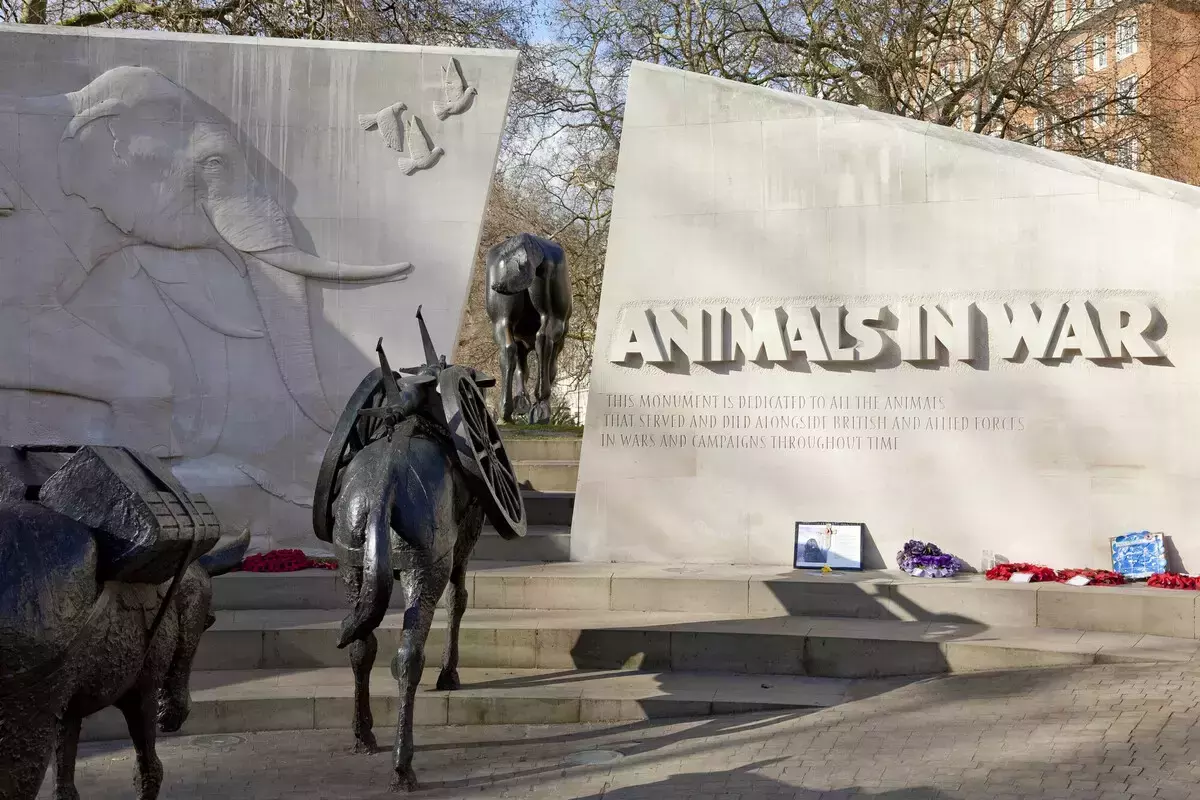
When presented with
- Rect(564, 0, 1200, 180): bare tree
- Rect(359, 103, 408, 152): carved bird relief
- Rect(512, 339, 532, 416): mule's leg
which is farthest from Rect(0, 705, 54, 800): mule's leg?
Rect(564, 0, 1200, 180): bare tree

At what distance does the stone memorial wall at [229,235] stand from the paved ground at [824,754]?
4.40 m

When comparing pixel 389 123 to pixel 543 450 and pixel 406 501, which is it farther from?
pixel 406 501

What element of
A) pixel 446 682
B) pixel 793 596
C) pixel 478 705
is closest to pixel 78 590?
pixel 478 705

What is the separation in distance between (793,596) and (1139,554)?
2.74 meters

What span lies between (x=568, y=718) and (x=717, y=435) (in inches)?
157

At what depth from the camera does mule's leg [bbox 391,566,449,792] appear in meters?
6.11

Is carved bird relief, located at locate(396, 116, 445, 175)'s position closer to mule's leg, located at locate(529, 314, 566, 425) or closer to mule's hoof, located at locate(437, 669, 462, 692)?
mule's leg, located at locate(529, 314, 566, 425)

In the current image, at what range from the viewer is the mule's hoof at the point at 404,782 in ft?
20.1

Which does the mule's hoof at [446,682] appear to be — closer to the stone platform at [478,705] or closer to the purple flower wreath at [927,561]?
the stone platform at [478,705]

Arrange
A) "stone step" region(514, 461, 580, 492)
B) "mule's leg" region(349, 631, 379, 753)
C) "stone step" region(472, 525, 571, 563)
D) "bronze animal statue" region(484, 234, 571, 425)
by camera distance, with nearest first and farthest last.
Answer: "mule's leg" region(349, 631, 379, 753)
"stone step" region(472, 525, 571, 563)
"bronze animal statue" region(484, 234, 571, 425)
"stone step" region(514, 461, 580, 492)

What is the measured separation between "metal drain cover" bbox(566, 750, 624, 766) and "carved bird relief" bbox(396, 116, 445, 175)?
20.5 ft

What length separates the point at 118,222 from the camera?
11.3 metres

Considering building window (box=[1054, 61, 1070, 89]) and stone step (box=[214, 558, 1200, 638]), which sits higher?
building window (box=[1054, 61, 1070, 89])

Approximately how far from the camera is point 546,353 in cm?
1203
